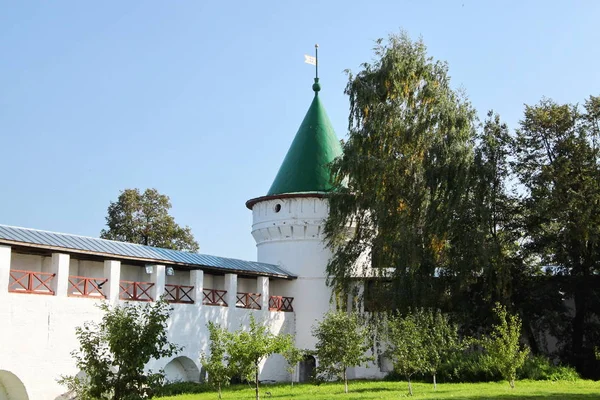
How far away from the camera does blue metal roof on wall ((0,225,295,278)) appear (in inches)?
674

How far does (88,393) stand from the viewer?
1277 centimetres

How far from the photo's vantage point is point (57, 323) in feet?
56.8

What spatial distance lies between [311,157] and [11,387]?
39.0ft

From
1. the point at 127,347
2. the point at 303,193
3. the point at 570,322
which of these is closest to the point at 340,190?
the point at 303,193

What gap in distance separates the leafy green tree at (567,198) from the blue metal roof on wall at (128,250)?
7.72 metres

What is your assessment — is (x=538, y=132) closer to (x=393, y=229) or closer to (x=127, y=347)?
(x=393, y=229)

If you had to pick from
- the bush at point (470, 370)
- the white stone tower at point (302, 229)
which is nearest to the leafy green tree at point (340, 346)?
the bush at point (470, 370)

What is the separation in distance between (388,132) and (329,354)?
23.5 feet

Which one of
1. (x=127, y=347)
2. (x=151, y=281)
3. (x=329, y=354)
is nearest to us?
(x=127, y=347)

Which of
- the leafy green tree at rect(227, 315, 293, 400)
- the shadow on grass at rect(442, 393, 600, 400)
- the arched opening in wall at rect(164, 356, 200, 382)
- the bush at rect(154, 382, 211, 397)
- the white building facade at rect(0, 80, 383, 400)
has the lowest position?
the bush at rect(154, 382, 211, 397)

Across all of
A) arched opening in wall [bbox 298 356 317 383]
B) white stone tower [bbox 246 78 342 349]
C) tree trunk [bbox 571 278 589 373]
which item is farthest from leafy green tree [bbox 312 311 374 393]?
tree trunk [bbox 571 278 589 373]

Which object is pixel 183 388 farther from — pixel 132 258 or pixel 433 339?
pixel 433 339

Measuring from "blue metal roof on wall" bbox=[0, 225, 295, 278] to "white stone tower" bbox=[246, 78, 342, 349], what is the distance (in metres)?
0.58

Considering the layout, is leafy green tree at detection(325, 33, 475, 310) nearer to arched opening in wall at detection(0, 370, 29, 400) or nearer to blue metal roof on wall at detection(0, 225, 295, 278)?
blue metal roof on wall at detection(0, 225, 295, 278)
